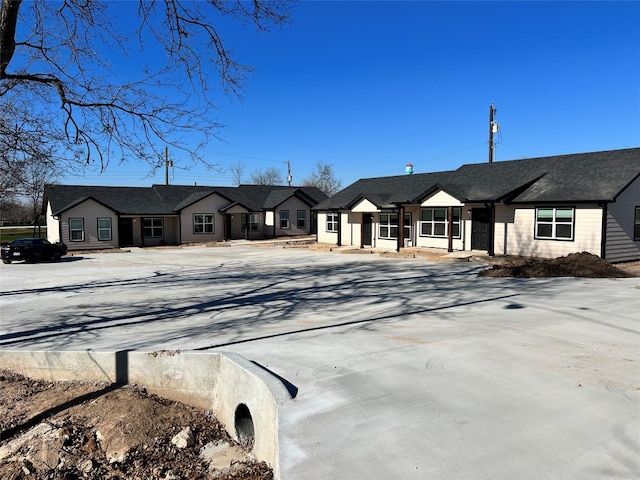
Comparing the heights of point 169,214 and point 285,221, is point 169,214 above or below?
above

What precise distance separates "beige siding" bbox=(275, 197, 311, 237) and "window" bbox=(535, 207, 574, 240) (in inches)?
1020

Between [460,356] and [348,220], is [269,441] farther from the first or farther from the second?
[348,220]

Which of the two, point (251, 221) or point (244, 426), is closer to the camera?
point (244, 426)

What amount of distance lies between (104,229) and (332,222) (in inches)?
674

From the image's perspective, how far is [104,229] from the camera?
115ft

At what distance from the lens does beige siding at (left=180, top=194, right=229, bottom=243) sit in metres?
38.8

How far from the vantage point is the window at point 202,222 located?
39.4 meters

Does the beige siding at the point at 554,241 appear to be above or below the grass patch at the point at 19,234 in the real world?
above

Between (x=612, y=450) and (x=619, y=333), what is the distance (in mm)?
4564

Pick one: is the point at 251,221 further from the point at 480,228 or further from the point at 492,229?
the point at 492,229

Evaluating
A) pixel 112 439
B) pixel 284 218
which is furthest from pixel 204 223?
pixel 112 439

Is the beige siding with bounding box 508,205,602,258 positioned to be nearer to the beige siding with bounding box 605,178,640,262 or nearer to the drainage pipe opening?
the beige siding with bounding box 605,178,640,262

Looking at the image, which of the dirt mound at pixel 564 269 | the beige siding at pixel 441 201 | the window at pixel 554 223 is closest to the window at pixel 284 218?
the beige siding at pixel 441 201

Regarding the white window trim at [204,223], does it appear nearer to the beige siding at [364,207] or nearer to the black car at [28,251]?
the black car at [28,251]
